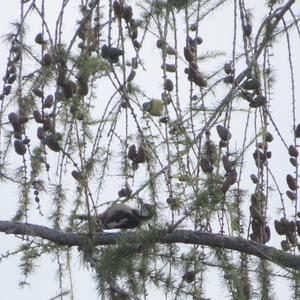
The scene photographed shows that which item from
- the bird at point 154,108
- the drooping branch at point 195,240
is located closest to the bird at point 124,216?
the drooping branch at point 195,240

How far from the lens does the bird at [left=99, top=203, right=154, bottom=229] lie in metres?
2.77

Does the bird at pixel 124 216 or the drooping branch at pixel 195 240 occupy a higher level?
the bird at pixel 124 216

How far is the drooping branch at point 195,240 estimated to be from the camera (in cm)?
247

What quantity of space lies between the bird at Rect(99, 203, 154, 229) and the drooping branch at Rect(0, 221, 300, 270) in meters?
0.10

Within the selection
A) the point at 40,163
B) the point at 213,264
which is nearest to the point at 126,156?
the point at 40,163

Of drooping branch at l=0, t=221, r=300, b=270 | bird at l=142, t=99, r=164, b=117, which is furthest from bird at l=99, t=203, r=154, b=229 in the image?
bird at l=142, t=99, r=164, b=117

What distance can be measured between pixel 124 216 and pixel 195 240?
378 millimetres

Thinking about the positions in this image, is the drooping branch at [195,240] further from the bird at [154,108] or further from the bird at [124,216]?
the bird at [154,108]

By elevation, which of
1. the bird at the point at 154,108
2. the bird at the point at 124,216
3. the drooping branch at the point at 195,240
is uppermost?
the bird at the point at 154,108

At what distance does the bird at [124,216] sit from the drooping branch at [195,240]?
10 cm

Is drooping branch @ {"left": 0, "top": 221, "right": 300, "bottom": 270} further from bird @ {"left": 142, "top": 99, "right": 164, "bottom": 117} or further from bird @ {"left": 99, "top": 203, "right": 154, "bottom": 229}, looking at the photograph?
bird @ {"left": 142, "top": 99, "right": 164, "bottom": 117}

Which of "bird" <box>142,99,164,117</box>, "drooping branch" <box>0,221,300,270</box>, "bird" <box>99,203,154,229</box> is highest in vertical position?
"bird" <box>142,99,164,117</box>

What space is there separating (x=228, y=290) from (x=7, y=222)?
0.82 meters

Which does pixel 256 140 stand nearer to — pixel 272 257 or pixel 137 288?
pixel 272 257
